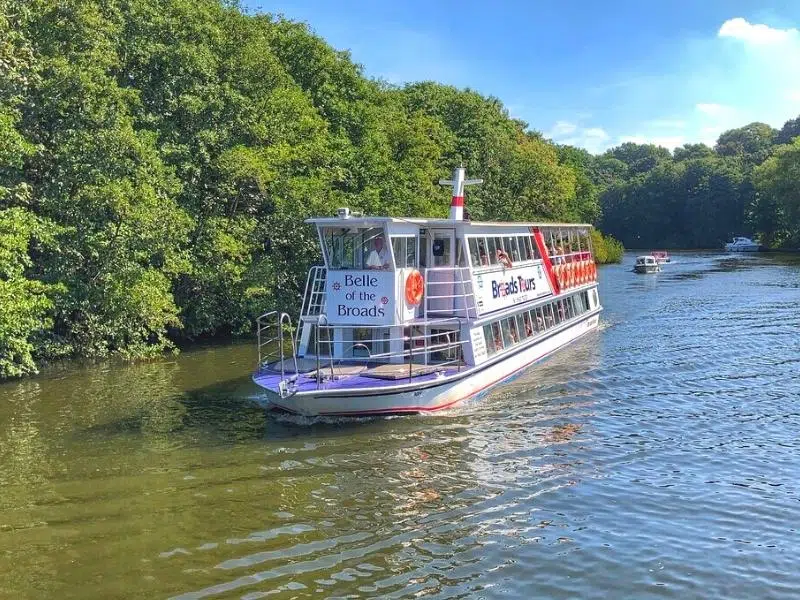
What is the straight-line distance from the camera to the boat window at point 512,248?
85.0ft

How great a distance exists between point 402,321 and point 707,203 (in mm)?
117650

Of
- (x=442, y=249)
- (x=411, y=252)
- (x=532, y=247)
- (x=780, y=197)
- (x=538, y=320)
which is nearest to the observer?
(x=411, y=252)

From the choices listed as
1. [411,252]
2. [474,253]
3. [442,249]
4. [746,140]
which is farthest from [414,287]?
[746,140]

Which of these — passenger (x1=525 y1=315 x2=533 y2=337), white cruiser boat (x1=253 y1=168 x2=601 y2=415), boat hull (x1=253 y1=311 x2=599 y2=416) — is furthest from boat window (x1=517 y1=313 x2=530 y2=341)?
boat hull (x1=253 y1=311 x2=599 y2=416)

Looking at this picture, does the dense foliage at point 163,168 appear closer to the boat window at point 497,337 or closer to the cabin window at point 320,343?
the cabin window at point 320,343

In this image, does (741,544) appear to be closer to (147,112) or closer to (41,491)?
(41,491)

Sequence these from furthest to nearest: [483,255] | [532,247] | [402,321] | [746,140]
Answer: [746,140], [532,247], [483,255], [402,321]

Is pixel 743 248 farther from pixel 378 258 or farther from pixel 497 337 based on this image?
pixel 378 258

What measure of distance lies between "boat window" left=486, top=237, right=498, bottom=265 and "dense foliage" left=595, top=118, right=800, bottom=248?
89.5 meters

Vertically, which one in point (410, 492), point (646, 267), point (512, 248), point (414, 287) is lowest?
point (410, 492)

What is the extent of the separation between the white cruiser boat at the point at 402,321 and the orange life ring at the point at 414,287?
29 millimetres

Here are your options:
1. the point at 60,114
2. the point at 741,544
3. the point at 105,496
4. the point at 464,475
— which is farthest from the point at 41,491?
the point at 60,114

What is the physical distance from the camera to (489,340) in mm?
23562

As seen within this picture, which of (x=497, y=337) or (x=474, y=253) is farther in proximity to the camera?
(x=497, y=337)
